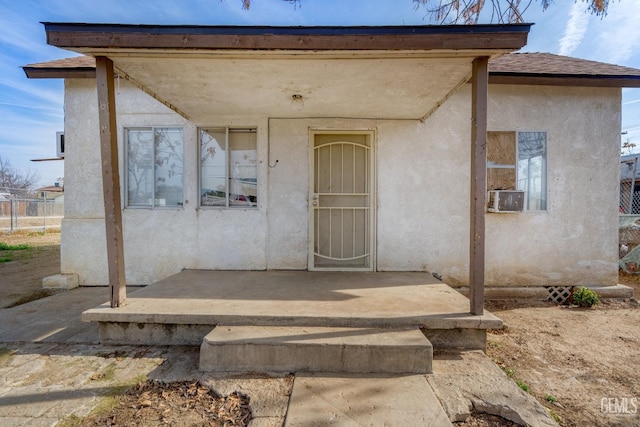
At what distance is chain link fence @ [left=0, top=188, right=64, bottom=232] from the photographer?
43.1 ft

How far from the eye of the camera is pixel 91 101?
4625 mm

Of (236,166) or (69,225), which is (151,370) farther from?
(69,225)

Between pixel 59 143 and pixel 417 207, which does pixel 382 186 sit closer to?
pixel 417 207

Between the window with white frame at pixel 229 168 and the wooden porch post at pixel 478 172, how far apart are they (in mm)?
3148

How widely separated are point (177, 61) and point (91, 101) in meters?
2.85

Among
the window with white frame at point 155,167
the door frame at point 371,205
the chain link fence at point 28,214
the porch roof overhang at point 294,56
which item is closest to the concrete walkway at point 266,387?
the door frame at point 371,205

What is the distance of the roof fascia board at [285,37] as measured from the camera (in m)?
2.56

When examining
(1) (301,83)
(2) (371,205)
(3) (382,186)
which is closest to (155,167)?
(1) (301,83)

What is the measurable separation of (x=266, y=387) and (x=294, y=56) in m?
Result: 2.85

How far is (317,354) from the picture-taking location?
2.38 m

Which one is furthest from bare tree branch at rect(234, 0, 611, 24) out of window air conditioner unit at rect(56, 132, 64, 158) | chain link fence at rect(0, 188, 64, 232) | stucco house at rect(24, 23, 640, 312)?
chain link fence at rect(0, 188, 64, 232)

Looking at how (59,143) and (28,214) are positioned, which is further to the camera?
(28,214)

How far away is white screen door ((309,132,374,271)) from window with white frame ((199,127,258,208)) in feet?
3.40

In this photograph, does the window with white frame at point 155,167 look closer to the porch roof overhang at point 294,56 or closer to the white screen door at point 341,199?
the porch roof overhang at point 294,56
